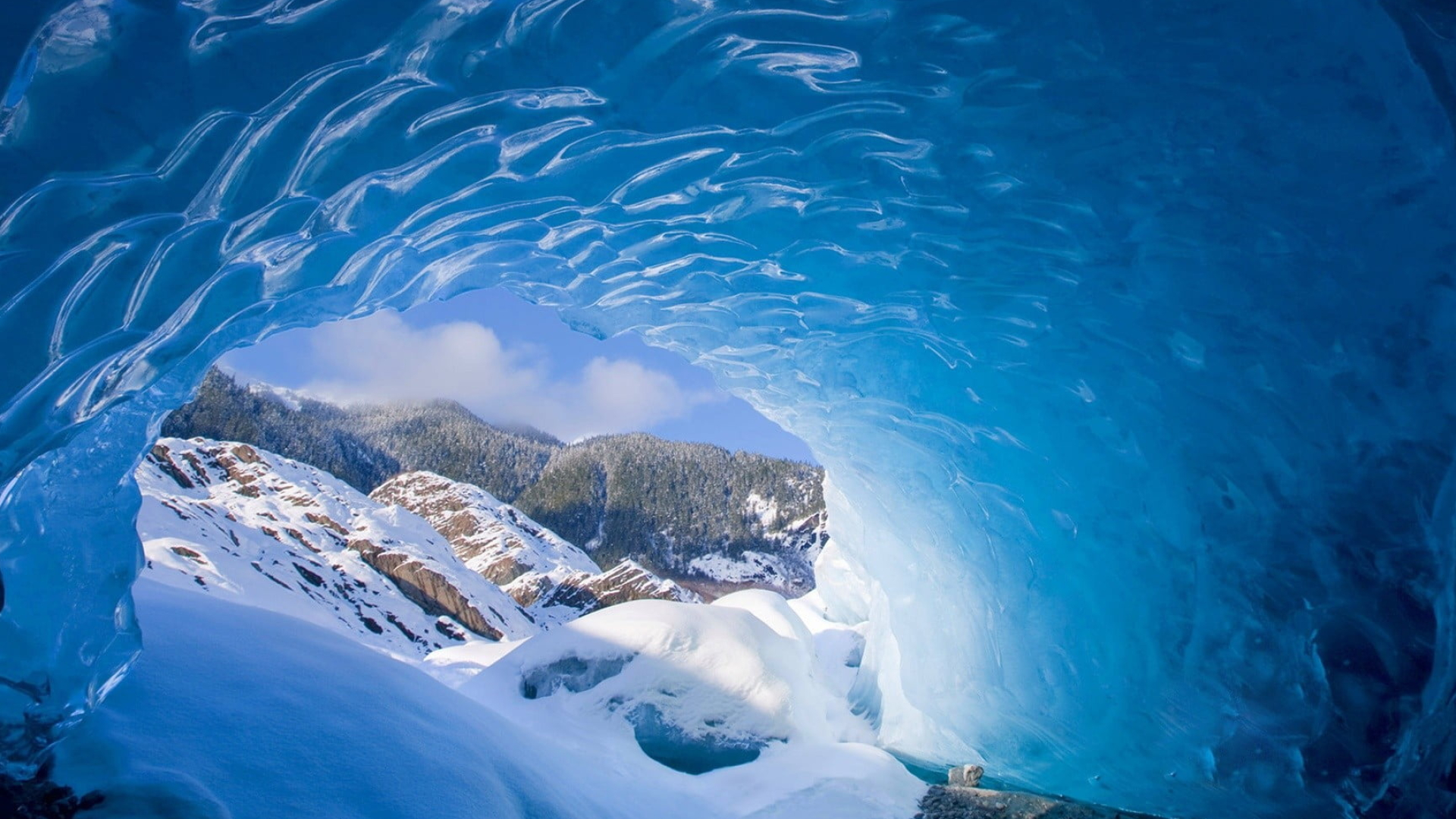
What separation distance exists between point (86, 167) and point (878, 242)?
15.1 ft

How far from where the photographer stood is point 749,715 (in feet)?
34.1

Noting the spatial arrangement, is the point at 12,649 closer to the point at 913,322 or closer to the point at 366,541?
the point at 913,322

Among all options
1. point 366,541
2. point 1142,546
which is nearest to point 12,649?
point 1142,546

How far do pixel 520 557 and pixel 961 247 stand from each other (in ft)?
134

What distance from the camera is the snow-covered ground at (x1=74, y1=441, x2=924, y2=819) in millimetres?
3443

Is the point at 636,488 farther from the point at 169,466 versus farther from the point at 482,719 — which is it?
the point at 482,719

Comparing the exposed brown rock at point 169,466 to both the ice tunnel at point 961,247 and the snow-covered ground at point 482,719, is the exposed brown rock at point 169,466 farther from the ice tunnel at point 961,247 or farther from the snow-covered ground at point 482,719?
the ice tunnel at point 961,247

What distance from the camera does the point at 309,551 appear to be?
25.8 m

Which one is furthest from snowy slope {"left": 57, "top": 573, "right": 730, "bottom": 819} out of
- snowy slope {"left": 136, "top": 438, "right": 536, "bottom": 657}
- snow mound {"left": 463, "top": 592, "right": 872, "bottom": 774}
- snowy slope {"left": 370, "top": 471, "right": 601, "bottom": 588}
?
snowy slope {"left": 370, "top": 471, "right": 601, "bottom": 588}

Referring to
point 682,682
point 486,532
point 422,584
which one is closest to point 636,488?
Result: point 486,532

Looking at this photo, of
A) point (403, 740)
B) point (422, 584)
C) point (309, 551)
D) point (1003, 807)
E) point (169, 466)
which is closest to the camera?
point (403, 740)

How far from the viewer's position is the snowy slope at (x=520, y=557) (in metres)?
37.1

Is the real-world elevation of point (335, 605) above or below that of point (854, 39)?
below

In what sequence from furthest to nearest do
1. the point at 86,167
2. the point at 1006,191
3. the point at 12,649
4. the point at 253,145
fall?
the point at 1006,191
the point at 253,145
the point at 12,649
the point at 86,167
